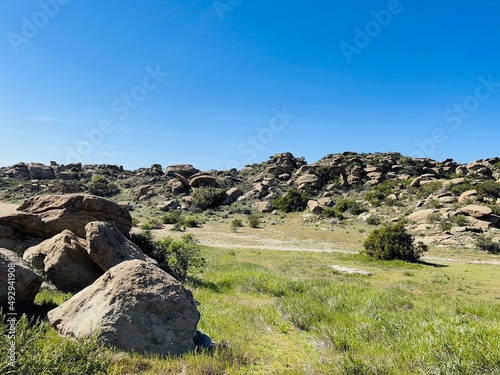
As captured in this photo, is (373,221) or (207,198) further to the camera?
(207,198)

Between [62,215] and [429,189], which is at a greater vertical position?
[429,189]

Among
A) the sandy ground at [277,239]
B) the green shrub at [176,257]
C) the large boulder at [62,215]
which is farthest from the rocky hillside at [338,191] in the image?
the large boulder at [62,215]

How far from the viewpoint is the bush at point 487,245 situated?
2644cm

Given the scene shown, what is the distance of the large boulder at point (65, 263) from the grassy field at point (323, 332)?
1227 mm

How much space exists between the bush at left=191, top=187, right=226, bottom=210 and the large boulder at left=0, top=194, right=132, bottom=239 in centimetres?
→ 4393

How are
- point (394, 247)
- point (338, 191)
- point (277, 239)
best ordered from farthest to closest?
point (338, 191) → point (277, 239) → point (394, 247)

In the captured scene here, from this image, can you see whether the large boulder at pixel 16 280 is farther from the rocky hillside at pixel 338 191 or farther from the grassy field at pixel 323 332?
the rocky hillside at pixel 338 191

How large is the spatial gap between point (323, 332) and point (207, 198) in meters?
55.3

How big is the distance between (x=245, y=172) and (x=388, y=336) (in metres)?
92.5

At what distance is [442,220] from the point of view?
34.6 metres

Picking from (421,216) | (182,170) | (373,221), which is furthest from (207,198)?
(421,216)

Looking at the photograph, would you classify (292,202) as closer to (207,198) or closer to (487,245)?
(207,198)

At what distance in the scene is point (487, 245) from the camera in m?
26.6

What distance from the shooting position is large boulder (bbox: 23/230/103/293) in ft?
31.1
